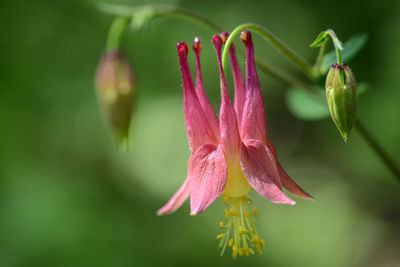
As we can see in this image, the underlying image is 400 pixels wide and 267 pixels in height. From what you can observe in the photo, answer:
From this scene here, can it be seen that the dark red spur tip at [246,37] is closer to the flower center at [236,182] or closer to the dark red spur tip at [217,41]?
the dark red spur tip at [217,41]

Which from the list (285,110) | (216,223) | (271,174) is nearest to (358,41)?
(271,174)

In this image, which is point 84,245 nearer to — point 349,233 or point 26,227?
point 26,227

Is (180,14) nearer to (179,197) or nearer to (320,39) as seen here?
(320,39)

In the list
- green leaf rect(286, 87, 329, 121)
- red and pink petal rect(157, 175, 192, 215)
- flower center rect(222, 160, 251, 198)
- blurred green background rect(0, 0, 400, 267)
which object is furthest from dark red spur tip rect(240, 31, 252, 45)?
blurred green background rect(0, 0, 400, 267)

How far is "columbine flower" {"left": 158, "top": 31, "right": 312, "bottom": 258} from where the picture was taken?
1.73m

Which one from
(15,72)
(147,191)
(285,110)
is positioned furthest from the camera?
(285,110)

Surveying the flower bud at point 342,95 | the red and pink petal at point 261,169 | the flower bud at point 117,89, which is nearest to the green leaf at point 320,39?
the flower bud at point 342,95

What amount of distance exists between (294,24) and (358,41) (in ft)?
11.4

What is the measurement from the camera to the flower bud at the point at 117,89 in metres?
2.62

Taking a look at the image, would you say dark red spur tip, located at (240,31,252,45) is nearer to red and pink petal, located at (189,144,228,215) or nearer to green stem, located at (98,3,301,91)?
red and pink petal, located at (189,144,228,215)

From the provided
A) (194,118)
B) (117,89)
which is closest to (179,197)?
(194,118)

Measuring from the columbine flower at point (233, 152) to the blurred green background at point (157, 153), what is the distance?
2.70 meters

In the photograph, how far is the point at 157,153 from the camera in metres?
5.40

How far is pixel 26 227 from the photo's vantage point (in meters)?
4.31
